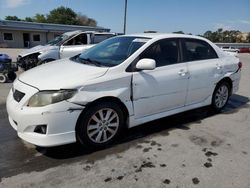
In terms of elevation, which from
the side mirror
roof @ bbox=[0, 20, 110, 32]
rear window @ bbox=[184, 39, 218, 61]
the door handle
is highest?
roof @ bbox=[0, 20, 110, 32]

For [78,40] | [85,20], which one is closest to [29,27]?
[78,40]

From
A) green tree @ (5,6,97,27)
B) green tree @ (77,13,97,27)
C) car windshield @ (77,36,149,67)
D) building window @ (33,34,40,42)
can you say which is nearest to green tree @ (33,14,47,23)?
green tree @ (5,6,97,27)

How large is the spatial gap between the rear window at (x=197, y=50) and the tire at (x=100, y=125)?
69.1 inches

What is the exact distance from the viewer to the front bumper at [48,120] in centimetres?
310

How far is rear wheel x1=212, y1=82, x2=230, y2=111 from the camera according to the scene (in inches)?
203

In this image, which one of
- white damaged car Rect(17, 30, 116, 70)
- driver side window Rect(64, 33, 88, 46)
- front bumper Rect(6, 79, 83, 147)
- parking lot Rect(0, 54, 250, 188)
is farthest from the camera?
driver side window Rect(64, 33, 88, 46)

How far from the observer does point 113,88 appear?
11.5 feet

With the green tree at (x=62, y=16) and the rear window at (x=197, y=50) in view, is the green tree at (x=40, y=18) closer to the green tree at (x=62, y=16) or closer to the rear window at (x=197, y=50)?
the green tree at (x=62, y=16)

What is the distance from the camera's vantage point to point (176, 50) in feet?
14.4

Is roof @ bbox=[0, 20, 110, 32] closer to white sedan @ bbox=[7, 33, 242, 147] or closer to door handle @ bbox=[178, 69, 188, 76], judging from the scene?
white sedan @ bbox=[7, 33, 242, 147]

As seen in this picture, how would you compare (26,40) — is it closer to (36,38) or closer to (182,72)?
(36,38)

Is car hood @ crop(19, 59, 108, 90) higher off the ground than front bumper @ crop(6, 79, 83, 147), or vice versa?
car hood @ crop(19, 59, 108, 90)

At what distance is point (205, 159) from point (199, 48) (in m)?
2.30

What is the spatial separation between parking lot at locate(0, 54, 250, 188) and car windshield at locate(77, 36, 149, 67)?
1.26 m
